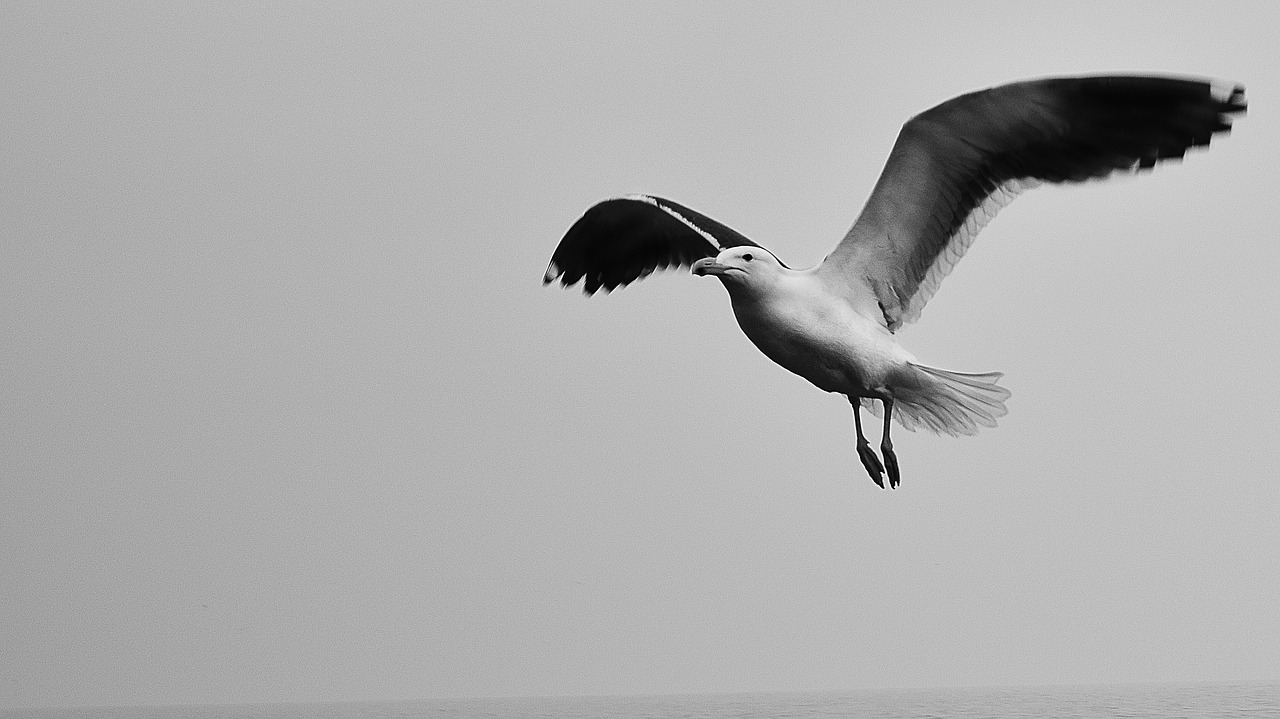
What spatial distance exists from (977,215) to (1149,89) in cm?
104

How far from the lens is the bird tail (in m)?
7.58

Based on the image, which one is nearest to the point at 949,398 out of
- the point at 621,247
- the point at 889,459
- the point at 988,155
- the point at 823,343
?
the point at 889,459

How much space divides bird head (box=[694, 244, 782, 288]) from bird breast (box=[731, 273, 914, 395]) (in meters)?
0.05

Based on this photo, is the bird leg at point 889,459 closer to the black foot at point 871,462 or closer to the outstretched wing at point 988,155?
the black foot at point 871,462

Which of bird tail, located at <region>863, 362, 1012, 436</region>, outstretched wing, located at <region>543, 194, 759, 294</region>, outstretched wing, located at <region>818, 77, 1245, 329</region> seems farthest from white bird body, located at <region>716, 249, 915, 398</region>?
outstretched wing, located at <region>543, 194, 759, 294</region>

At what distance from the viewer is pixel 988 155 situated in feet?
24.7

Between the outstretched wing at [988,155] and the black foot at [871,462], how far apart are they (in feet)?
2.23

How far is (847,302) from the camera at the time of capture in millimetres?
7770

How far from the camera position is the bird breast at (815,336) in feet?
24.0

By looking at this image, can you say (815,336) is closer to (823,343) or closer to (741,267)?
(823,343)

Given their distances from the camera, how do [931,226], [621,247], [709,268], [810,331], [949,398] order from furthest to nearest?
[621,247], [931,226], [949,398], [810,331], [709,268]

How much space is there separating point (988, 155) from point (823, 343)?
1137 millimetres

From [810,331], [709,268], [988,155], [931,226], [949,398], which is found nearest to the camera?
[709,268]

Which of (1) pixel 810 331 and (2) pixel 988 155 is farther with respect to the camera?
(2) pixel 988 155
